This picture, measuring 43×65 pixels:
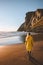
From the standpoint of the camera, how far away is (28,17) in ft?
291

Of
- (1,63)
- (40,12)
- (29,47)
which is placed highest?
(40,12)

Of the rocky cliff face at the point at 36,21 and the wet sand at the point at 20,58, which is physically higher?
the rocky cliff face at the point at 36,21

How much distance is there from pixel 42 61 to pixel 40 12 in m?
48.4

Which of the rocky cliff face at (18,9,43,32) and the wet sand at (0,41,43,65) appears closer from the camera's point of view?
the wet sand at (0,41,43,65)

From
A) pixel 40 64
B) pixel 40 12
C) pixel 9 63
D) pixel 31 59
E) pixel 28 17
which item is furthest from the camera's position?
pixel 28 17

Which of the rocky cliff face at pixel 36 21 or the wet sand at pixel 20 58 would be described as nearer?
the wet sand at pixel 20 58

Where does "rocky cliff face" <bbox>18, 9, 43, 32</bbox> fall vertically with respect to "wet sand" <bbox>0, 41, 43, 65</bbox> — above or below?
above

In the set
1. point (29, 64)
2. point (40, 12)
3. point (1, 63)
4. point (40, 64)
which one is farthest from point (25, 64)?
point (40, 12)

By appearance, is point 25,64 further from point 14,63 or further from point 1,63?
point 1,63

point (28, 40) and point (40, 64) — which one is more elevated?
point (28, 40)

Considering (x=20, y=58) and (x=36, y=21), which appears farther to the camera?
(x=36, y=21)

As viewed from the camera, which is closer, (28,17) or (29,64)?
(29,64)

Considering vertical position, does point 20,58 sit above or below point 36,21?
below

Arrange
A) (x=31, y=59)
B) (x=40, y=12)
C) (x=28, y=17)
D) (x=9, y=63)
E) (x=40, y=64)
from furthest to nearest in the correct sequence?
(x=28, y=17)
(x=40, y=12)
(x=31, y=59)
(x=9, y=63)
(x=40, y=64)
